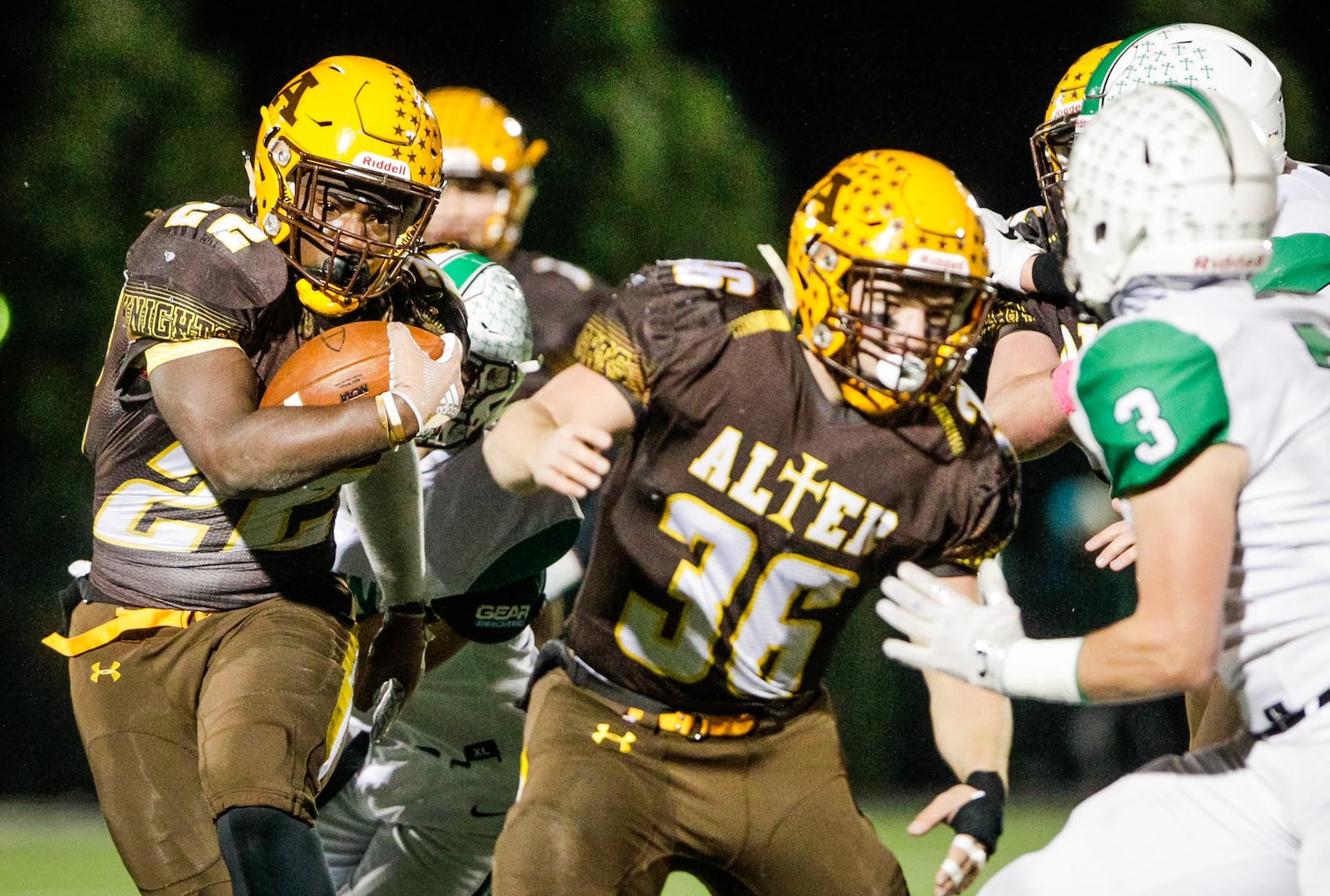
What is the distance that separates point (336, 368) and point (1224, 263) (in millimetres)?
1706

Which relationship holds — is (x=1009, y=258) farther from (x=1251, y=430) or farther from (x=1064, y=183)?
(x=1251, y=430)

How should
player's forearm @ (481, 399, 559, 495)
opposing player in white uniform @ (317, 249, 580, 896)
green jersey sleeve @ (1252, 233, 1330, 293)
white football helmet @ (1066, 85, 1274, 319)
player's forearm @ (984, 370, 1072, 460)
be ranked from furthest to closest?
opposing player in white uniform @ (317, 249, 580, 896) < player's forearm @ (984, 370, 1072, 460) < green jersey sleeve @ (1252, 233, 1330, 293) < player's forearm @ (481, 399, 559, 495) < white football helmet @ (1066, 85, 1274, 319)

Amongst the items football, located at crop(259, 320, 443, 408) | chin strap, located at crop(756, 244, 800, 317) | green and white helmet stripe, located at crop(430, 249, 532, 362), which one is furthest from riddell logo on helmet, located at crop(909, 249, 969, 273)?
green and white helmet stripe, located at crop(430, 249, 532, 362)

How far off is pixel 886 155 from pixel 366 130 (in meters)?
1.14

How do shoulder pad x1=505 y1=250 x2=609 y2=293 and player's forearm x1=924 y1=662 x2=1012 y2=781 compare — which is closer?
player's forearm x1=924 y1=662 x2=1012 y2=781

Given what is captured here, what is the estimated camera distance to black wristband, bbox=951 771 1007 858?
2674 mm

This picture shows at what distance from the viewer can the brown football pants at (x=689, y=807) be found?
2.70 meters

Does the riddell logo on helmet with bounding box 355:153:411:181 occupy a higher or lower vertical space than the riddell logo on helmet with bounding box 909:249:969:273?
lower

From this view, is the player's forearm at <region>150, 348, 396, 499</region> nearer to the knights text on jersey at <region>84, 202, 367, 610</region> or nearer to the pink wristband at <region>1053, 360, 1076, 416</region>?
the knights text on jersey at <region>84, 202, 367, 610</region>

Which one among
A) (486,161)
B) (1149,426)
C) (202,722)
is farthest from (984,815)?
(486,161)

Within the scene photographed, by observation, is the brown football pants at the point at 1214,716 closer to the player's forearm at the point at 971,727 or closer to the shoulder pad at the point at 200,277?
the player's forearm at the point at 971,727

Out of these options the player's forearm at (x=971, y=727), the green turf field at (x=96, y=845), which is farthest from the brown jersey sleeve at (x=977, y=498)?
the green turf field at (x=96, y=845)

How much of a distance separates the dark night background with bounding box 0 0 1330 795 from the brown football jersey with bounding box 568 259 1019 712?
4.30 meters

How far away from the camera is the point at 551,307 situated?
15.8 feet
